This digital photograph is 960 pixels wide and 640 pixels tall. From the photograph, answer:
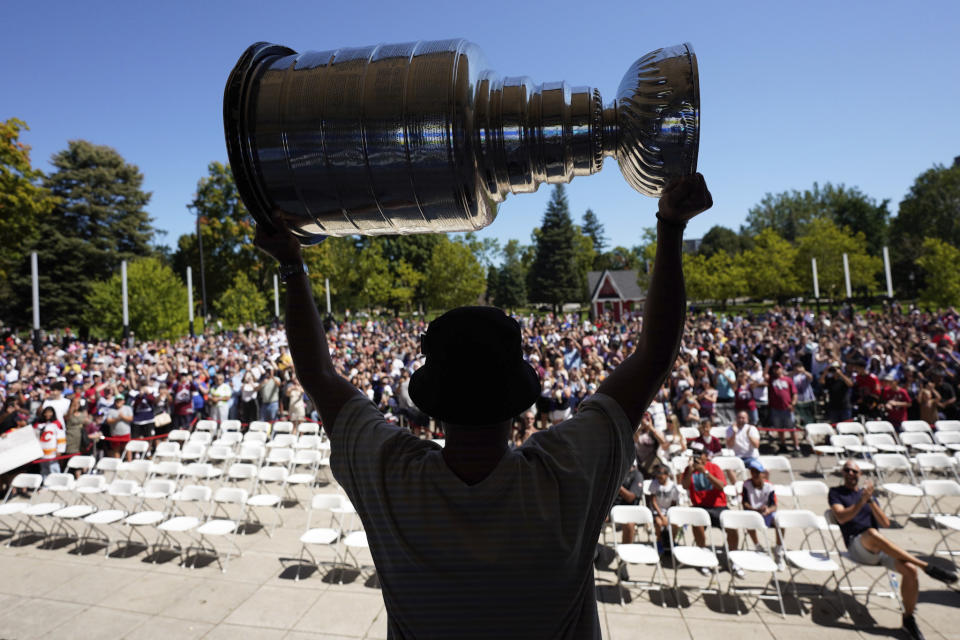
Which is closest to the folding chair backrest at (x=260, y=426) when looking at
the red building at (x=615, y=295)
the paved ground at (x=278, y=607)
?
the paved ground at (x=278, y=607)

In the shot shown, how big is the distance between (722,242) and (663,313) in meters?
86.1

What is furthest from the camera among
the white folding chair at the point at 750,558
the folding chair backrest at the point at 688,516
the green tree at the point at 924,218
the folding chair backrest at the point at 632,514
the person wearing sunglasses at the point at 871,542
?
the green tree at the point at 924,218

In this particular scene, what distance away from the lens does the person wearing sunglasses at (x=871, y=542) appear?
5.74 m

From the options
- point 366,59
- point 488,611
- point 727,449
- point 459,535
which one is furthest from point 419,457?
point 727,449

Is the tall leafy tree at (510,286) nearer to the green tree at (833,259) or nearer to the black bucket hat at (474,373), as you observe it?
the green tree at (833,259)

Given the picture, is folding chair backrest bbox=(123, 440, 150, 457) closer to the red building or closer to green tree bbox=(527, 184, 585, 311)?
the red building

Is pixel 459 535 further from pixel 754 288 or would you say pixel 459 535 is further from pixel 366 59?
pixel 754 288

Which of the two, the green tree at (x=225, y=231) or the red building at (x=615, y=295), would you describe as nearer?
the green tree at (x=225, y=231)

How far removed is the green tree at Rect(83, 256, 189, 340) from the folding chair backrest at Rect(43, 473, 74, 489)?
27.5 m

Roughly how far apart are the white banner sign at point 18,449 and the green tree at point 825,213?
2823 inches

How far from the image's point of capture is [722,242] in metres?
79.4

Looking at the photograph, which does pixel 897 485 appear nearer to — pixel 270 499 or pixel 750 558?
pixel 750 558

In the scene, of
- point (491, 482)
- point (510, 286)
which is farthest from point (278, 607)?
point (510, 286)

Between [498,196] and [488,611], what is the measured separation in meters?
0.87
